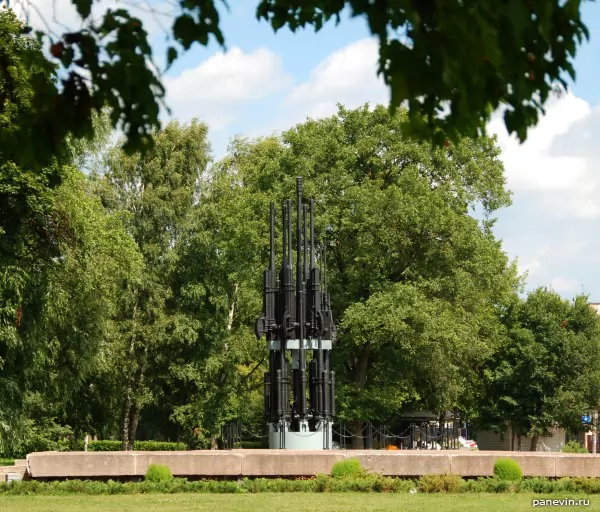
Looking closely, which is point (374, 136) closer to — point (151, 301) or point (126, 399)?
point (151, 301)


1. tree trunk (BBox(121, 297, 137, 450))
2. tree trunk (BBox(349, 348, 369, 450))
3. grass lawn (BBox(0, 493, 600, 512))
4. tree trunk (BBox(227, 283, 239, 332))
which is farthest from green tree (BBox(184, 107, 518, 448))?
grass lawn (BBox(0, 493, 600, 512))

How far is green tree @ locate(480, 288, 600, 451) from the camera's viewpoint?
159 feet

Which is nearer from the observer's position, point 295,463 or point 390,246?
point 295,463

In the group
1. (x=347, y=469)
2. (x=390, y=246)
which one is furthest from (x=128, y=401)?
(x=347, y=469)

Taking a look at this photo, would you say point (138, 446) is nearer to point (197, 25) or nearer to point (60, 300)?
point (60, 300)

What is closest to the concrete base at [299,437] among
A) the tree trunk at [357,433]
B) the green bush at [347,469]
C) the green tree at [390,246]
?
the green bush at [347,469]

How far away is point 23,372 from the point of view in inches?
1065

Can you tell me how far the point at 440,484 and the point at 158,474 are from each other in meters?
5.62

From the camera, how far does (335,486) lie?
2045 cm

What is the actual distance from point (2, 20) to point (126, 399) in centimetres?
2447

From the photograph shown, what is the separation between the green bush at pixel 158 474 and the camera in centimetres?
2169

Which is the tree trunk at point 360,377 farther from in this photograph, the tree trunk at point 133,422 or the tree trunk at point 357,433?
the tree trunk at point 133,422

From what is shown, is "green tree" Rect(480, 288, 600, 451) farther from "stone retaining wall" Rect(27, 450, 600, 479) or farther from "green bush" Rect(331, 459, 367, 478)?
"green bush" Rect(331, 459, 367, 478)

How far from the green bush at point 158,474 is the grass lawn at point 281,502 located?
1.52 metres
